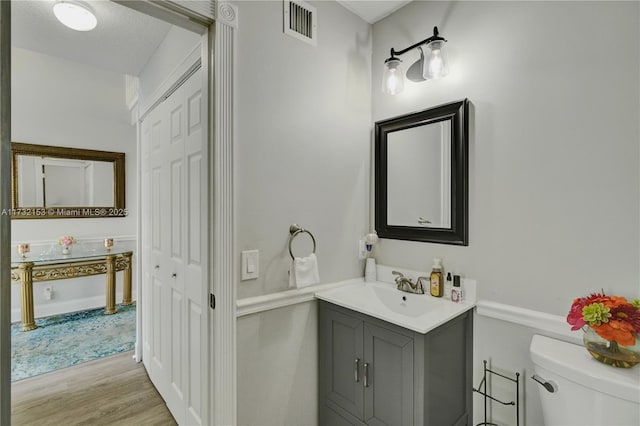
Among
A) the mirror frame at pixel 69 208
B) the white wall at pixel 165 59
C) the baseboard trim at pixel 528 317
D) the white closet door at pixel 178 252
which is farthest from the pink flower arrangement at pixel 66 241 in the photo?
the baseboard trim at pixel 528 317

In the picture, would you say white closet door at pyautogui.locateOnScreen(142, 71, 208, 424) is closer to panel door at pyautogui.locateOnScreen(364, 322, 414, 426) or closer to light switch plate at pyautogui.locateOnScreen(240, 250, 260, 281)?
light switch plate at pyautogui.locateOnScreen(240, 250, 260, 281)

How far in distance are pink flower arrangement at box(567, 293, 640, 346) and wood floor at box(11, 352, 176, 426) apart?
7.54 feet

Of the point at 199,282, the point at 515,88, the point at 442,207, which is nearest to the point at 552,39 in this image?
the point at 515,88

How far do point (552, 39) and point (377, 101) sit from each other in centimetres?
91

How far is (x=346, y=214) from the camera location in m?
1.86

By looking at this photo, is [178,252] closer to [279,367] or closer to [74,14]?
[279,367]

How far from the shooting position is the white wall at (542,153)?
1152 mm

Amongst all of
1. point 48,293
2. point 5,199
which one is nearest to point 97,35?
point 5,199

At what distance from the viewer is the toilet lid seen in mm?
965

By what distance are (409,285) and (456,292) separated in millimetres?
263

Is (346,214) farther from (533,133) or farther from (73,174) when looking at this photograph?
(73,174)

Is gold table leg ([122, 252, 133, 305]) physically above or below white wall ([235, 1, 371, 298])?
below

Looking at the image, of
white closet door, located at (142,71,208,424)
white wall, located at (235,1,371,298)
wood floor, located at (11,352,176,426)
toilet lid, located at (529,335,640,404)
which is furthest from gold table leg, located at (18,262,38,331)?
toilet lid, located at (529,335,640,404)

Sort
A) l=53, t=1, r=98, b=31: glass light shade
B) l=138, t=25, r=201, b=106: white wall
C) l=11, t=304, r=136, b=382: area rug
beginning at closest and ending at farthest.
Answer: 1. l=53, t=1, r=98, b=31: glass light shade
2. l=138, t=25, r=201, b=106: white wall
3. l=11, t=304, r=136, b=382: area rug
